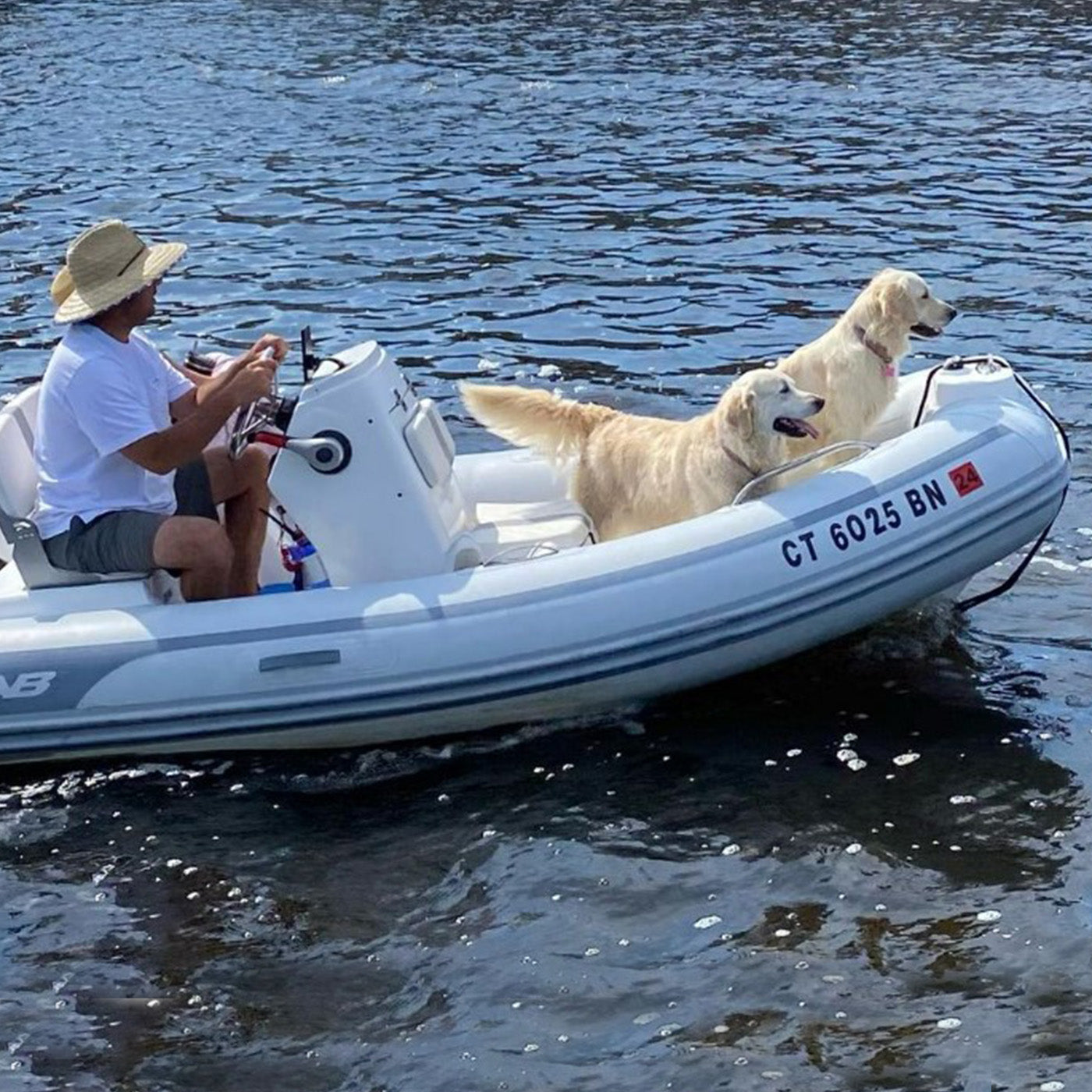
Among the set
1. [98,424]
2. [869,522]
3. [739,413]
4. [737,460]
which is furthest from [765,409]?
[98,424]

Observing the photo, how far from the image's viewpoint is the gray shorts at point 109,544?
249 inches

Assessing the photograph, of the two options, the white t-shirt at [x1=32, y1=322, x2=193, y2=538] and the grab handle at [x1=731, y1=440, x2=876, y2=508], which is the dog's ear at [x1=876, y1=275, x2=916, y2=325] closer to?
the grab handle at [x1=731, y1=440, x2=876, y2=508]

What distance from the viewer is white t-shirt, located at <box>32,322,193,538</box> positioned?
609 cm

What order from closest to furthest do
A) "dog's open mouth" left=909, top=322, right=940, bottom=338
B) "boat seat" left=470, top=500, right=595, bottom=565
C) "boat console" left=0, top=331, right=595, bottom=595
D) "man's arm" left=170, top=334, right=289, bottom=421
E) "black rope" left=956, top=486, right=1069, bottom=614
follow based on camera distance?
"man's arm" left=170, top=334, right=289, bottom=421, "boat console" left=0, top=331, right=595, bottom=595, "boat seat" left=470, top=500, right=595, bottom=565, "black rope" left=956, top=486, right=1069, bottom=614, "dog's open mouth" left=909, top=322, right=940, bottom=338

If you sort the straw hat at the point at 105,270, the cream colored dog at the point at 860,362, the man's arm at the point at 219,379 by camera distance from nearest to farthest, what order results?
the straw hat at the point at 105,270 < the man's arm at the point at 219,379 < the cream colored dog at the point at 860,362

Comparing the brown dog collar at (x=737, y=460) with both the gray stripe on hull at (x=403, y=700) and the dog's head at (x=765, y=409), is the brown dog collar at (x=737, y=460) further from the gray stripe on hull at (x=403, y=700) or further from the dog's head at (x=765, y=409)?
the gray stripe on hull at (x=403, y=700)

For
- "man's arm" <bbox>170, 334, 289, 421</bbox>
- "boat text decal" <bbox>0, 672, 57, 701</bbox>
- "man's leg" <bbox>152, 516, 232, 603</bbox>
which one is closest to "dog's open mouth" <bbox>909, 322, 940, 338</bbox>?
"man's arm" <bbox>170, 334, 289, 421</bbox>

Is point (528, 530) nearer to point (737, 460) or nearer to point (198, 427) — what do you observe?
point (737, 460)

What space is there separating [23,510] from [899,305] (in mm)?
3332

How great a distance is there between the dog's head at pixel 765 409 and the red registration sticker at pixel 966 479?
0.50 m

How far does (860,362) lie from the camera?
7141 mm

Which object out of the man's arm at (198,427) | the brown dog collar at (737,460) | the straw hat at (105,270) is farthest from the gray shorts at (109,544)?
the brown dog collar at (737,460)

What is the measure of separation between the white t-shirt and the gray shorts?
0.10 ft

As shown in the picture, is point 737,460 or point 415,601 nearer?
point 415,601
